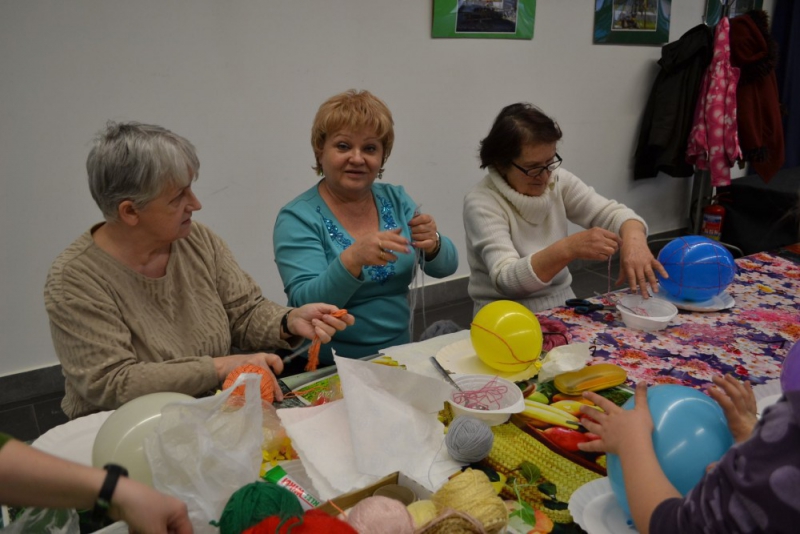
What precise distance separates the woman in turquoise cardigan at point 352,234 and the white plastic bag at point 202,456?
2.65ft

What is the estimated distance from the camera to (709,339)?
1767 millimetres

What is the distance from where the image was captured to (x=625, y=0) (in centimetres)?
453

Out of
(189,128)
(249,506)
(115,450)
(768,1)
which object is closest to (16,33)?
(189,128)

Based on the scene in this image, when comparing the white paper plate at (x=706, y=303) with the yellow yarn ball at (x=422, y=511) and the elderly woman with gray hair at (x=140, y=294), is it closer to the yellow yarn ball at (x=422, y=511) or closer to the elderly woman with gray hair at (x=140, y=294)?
the elderly woman with gray hair at (x=140, y=294)

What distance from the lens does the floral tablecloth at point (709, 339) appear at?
1588 mm

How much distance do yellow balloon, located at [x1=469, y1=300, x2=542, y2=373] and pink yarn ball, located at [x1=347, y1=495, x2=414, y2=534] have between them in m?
0.65

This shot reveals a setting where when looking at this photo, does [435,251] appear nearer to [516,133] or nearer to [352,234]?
[352,234]

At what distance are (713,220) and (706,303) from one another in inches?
117

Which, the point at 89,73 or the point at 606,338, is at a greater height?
the point at 89,73

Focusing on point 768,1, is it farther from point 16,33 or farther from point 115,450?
point 115,450

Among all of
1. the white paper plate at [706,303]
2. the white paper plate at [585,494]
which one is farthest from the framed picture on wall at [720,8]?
the white paper plate at [585,494]

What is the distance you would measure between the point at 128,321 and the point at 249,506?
0.85 m

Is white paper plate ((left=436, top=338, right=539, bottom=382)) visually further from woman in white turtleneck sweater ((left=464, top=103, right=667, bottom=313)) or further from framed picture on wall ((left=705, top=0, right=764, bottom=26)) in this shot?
framed picture on wall ((left=705, top=0, right=764, bottom=26))

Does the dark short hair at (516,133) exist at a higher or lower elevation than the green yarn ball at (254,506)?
higher
